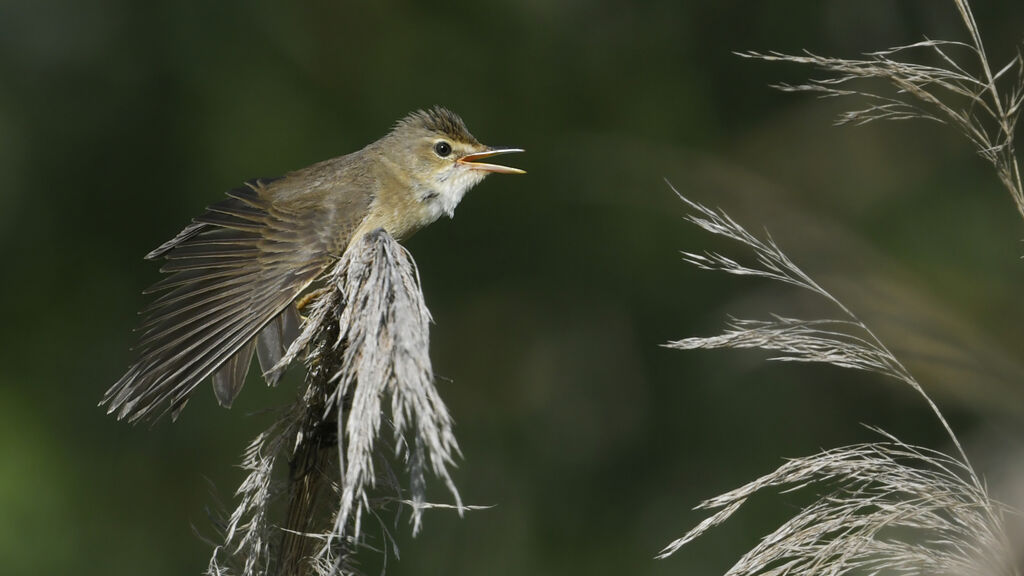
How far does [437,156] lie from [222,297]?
148cm

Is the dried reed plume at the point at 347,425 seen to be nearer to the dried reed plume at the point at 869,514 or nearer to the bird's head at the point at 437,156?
the dried reed plume at the point at 869,514

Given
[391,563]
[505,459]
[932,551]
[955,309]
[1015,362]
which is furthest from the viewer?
[505,459]

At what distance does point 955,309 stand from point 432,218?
10.2 feet

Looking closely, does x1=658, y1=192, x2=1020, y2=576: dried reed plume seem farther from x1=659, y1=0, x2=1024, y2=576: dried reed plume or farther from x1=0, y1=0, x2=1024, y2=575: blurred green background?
x1=0, y1=0, x2=1024, y2=575: blurred green background

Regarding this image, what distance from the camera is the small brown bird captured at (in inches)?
120

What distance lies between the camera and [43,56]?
22.1 feet

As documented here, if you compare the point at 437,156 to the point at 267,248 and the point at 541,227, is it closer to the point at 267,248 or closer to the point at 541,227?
the point at 267,248

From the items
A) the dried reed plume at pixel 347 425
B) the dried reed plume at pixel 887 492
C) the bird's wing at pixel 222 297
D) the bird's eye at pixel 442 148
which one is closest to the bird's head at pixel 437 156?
the bird's eye at pixel 442 148

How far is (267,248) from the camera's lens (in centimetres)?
365

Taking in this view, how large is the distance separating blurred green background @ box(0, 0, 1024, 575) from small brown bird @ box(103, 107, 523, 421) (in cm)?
225

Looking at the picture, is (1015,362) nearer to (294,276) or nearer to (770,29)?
(770,29)

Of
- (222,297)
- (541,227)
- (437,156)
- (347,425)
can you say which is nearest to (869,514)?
(347,425)

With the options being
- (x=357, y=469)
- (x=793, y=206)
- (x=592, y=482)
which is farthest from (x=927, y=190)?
(x=357, y=469)

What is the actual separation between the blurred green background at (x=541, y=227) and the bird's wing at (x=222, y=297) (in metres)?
2.65
